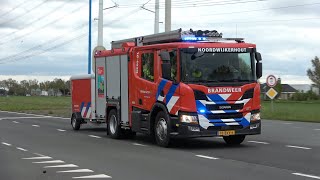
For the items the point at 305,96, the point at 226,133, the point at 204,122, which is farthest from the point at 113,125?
the point at 305,96

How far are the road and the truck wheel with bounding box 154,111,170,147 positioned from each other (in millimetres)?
224

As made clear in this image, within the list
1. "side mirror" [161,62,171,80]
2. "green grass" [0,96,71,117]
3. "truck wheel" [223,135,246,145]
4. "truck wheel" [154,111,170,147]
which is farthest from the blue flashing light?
"green grass" [0,96,71,117]

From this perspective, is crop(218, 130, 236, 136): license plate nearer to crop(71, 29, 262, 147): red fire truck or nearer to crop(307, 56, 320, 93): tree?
crop(71, 29, 262, 147): red fire truck

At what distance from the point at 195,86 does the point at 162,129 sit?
1.72 m

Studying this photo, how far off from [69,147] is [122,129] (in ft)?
10.2

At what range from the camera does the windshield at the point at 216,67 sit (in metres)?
14.4

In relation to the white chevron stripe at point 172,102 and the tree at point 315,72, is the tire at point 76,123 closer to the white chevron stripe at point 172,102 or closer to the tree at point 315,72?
the white chevron stripe at point 172,102

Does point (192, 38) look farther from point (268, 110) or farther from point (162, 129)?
point (268, 110)

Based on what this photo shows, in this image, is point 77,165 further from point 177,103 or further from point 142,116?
point 142,116

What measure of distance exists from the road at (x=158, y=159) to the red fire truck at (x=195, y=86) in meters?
0.59

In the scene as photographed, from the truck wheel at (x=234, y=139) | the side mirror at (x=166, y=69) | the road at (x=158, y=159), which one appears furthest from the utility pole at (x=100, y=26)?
the side mirror at (x=166, y=69)

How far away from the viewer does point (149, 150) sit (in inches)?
571

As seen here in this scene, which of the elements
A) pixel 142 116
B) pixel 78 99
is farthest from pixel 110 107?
pixel 78 99

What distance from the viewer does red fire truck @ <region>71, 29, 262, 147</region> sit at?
47.3 feet
